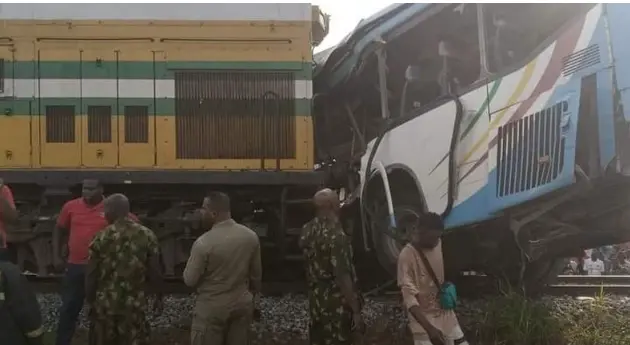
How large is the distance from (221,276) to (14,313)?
1.28m

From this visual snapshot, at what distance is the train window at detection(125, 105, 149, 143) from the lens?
784 cm

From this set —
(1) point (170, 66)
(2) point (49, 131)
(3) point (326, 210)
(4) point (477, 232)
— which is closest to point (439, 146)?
(4) point (477, 232)

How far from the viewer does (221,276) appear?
15.1 feet

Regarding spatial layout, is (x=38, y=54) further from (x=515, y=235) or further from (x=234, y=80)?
(x=515, y=235)

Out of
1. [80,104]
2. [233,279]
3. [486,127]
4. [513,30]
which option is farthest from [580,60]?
[80,104]

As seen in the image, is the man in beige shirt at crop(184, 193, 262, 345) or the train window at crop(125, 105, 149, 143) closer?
the man in beige shirt at crop(184, 193, 262, 345)

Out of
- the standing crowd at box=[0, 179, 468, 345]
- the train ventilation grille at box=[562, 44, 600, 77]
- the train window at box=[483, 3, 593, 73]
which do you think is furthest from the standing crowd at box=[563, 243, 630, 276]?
the standing crowd at box=[0, 179, 468, 345]

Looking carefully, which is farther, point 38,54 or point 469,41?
point 38,54

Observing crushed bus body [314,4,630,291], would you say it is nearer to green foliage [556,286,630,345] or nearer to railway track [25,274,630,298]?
railway track [25,274,630,298]

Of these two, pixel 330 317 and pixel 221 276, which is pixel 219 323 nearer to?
pixel 221 276

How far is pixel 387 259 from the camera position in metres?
7.52

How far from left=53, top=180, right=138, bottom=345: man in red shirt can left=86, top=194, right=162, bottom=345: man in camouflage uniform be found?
1.07m

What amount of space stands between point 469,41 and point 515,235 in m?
1.93

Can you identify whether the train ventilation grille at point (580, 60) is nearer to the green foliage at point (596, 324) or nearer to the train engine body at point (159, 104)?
the green foliage at point (596, 324)
